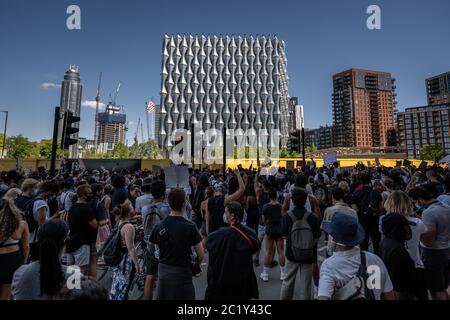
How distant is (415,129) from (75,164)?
5893 inches

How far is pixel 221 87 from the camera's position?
76312 mm

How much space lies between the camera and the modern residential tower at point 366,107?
14700 centimetres

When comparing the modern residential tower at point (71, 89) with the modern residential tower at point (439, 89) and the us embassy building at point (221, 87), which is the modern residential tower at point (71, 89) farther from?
the modern residential tower at point (439, 89)

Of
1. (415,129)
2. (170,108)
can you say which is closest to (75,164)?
(170,108)

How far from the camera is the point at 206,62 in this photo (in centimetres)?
7662

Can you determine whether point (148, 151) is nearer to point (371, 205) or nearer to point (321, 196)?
point (321, 196)

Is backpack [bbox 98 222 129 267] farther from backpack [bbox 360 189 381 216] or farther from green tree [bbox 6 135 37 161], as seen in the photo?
green tree [bbox 6 135 37 161]

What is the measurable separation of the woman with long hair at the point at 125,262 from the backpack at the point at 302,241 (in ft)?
7.46

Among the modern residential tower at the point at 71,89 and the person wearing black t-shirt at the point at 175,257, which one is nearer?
the person wearing black t-shirt at the point at 175,257

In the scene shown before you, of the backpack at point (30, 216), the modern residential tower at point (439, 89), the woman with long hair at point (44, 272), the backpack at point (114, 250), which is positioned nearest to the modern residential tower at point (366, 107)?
the modern residential tower at point (439, 89)

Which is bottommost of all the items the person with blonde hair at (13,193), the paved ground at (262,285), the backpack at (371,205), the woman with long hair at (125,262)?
the paved ground at (262,285)

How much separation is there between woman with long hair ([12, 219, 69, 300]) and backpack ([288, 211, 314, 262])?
278 cm
